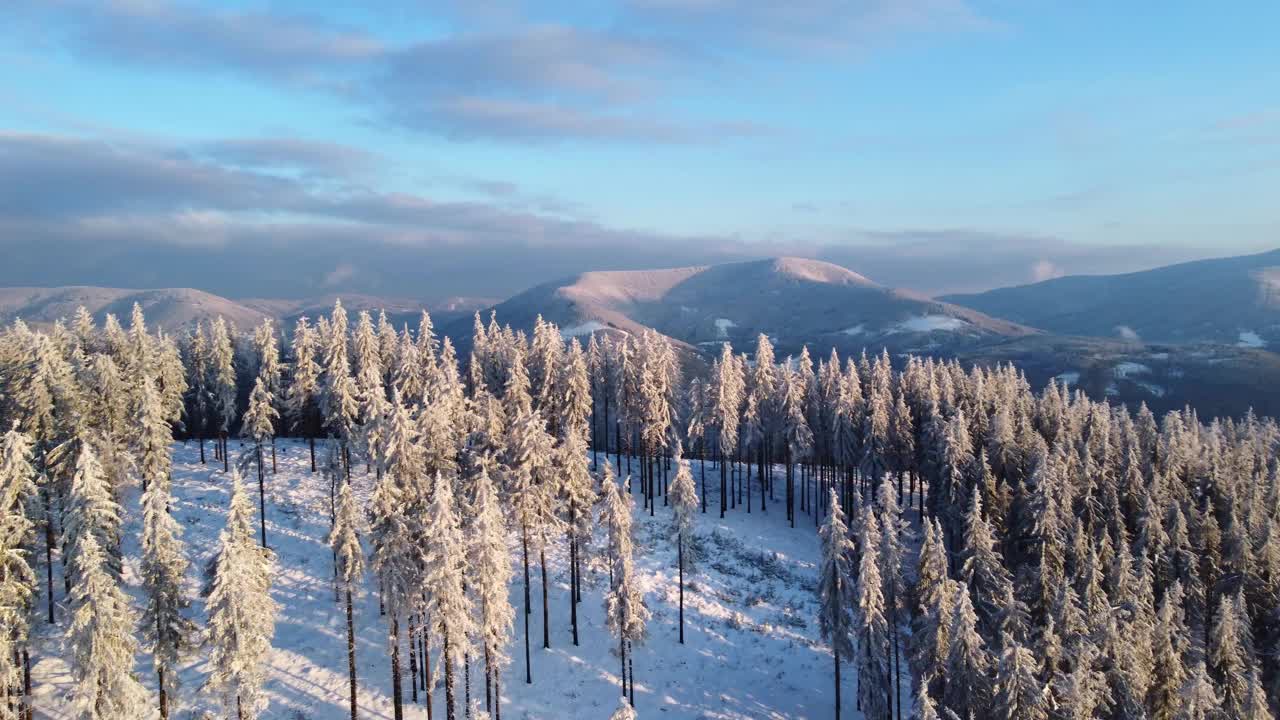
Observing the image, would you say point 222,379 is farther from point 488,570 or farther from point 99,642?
point 488,570

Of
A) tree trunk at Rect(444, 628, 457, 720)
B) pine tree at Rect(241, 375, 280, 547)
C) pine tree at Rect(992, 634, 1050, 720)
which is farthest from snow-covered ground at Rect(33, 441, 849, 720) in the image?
pine tree at Rect(992, 634, 1050, 720)

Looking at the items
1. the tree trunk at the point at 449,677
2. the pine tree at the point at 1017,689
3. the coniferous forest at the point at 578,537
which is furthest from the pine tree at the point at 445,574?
the pine tree at the point at 1017,689

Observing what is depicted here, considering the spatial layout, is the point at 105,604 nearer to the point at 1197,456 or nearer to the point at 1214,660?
the point at 1214,660

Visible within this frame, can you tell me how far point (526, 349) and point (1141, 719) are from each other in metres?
57.9

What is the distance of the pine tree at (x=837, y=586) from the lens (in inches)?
1542

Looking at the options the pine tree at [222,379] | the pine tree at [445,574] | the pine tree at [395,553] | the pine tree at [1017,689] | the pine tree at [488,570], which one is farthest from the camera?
the pine tree at [222,379]

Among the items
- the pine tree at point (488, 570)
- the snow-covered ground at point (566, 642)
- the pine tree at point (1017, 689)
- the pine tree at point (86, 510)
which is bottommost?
the snow-covered ground at point (566, 642)

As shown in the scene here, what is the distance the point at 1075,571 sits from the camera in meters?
46.8

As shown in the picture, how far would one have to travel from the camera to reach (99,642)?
90.9 ft

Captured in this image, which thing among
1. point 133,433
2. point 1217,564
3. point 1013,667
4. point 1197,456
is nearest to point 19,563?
point 133,433

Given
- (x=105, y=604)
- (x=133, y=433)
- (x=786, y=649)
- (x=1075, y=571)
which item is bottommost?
(x=786, y=649)

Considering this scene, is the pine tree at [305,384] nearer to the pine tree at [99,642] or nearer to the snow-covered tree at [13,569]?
the snow-covered tree at [13,569]

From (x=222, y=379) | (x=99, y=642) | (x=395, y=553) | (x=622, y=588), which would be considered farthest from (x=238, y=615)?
(x=222, y=379)

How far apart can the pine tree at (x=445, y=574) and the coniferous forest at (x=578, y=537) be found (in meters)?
0.15
